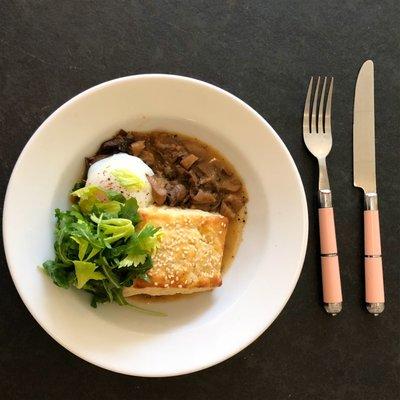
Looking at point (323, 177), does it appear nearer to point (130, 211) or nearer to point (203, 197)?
point (203, 197)

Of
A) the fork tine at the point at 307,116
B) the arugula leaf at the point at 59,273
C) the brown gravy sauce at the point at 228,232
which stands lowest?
the arugula leaf at the point at 59,273

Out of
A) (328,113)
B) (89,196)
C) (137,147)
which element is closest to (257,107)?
(328,113)

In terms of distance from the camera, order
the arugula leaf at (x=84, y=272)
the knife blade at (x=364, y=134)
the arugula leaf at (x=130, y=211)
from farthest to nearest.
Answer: the knife blade at (x=364, y=134) → the arugula leaf at (x=130, y=211) → the arugula leaf at (x=84, y=272)

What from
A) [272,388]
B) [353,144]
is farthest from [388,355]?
[353,144]

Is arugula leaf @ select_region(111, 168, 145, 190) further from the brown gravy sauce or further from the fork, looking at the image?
the fork

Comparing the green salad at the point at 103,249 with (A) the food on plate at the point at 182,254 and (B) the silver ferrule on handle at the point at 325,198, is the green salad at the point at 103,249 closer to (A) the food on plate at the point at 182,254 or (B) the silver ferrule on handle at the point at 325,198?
(A) the food on plate at the point at 182,254

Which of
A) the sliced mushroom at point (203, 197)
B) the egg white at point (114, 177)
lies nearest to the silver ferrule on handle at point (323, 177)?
the sliced mushroom at point (203, 197)

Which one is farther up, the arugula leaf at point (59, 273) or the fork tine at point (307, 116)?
the fork tine at point (307, 116)
